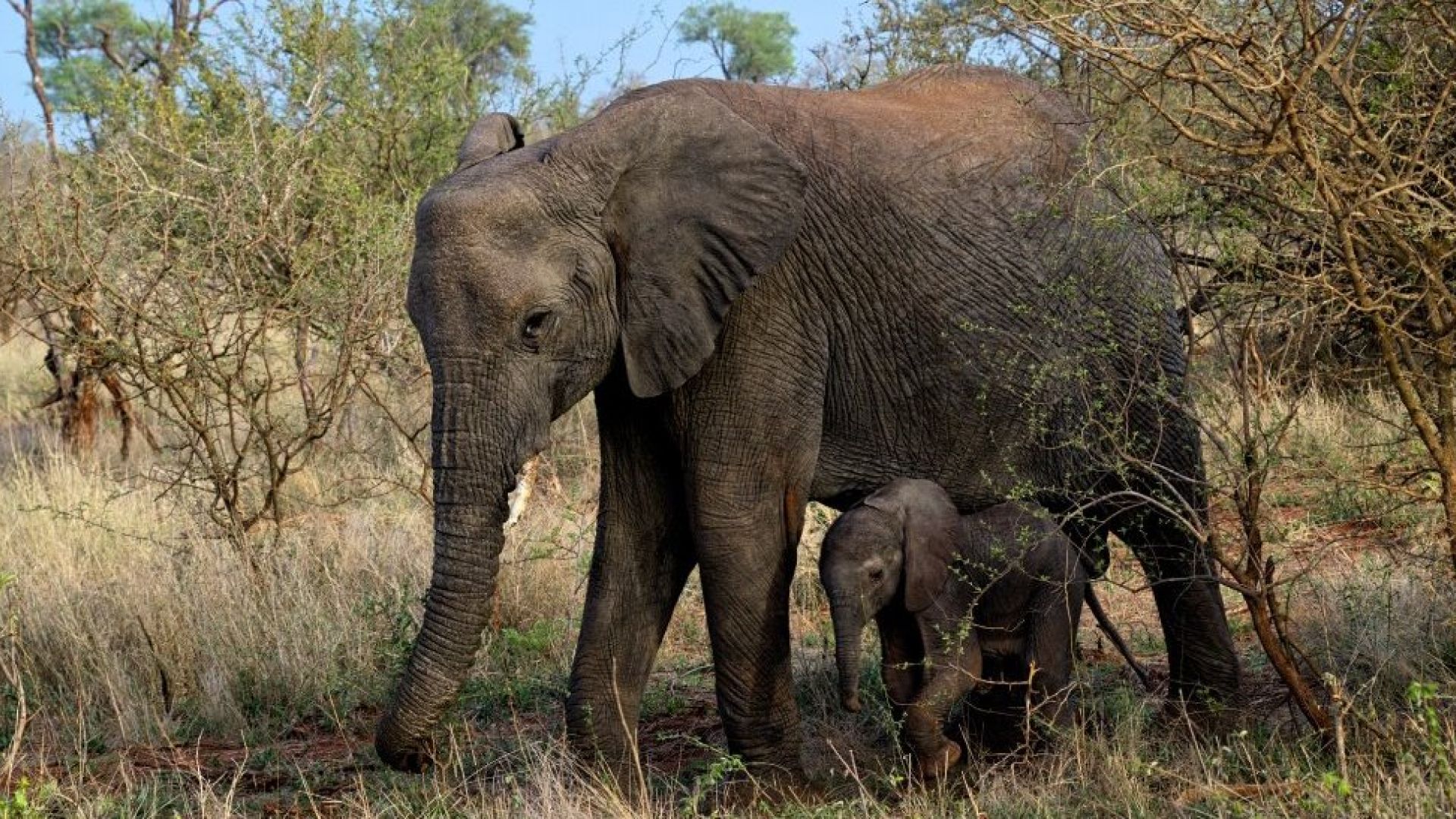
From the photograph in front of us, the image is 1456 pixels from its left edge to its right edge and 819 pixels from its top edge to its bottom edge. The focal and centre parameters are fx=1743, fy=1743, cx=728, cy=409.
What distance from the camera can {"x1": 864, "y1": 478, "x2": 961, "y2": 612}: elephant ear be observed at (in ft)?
18.8

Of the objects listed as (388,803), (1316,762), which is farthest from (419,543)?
(1316,762)

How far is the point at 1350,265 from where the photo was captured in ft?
15.7

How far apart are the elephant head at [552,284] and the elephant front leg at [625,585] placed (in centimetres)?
41

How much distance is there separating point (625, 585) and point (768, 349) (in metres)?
1.00

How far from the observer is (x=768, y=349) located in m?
5.55

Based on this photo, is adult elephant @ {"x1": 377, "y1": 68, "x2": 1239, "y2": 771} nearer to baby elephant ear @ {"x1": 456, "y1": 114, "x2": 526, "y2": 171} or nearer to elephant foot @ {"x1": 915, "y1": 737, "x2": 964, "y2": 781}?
Result: baby elephant ear @ {"x1": 456, "y1": 114, "x2": 526, "y2": 171}

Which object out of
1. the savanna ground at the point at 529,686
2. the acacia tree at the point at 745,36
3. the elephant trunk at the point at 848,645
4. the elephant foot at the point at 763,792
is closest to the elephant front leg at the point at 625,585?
the savanna ground at the point at 529,686

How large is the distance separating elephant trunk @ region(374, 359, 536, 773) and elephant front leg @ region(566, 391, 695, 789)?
0.73m

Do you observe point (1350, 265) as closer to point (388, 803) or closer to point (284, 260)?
point (388, 803)

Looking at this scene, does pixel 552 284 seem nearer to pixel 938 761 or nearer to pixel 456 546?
pixel 456 546

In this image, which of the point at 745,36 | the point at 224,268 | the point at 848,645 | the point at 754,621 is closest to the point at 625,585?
the point at 754,621

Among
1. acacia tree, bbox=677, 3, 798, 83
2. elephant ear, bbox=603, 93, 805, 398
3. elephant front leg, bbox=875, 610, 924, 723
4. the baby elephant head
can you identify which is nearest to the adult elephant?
elephant ear, bbox=603, 93, 805, 398

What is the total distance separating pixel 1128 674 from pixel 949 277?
7.17 ft

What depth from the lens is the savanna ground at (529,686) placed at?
528 cm
